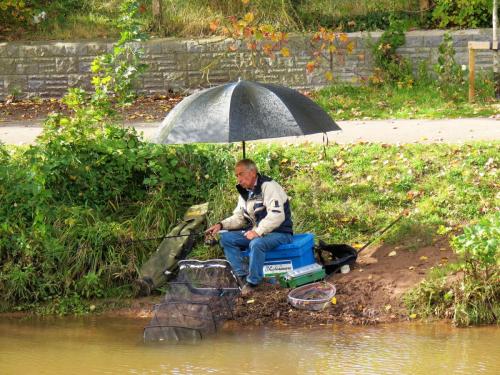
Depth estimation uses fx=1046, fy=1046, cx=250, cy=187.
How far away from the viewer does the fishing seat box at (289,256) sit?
9.59m

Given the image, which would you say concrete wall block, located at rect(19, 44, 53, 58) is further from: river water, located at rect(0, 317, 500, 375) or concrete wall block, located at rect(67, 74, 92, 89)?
river water, located at rect(0, 317, 500, 375)

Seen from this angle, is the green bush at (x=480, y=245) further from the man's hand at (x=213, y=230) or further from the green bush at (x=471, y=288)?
the man's hand at (x=213, y=230)

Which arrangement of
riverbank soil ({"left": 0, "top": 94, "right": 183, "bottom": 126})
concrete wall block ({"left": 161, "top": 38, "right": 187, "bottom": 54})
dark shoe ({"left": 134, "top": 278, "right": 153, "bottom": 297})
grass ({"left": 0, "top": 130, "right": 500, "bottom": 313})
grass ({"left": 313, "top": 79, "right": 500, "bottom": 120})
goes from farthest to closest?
concrete wall block ({"left": 161, "top": 38, "right": 187, "bottom": 54})
riverbank soil ({"left": 0, "top": 94, "right": 183, "bottom": 126})
grass ({"left": 313, "top": 79, "right": 500, "bottom": 120})
grass ({"left": 0, "top": 130, "right": 500, "bottom": 313})
dark shoe ({"left": 134, "top": 278, "right": 153, "bottom": 297})

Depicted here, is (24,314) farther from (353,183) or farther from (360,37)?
(360,37)

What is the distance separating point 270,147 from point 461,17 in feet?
19.6

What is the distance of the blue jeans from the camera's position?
9.45 meters

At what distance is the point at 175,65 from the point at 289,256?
824cm

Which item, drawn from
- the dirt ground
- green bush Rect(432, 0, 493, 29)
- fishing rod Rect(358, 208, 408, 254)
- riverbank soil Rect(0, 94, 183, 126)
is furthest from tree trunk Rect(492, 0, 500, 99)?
the dirt ground

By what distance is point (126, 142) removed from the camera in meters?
11.4

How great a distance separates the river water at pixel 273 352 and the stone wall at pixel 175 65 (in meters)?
8.28

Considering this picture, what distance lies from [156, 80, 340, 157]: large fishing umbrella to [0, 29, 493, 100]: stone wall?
23.3 ft

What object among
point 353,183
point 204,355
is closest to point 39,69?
point 353,183

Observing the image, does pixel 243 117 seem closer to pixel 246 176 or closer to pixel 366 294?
pixel 246 176

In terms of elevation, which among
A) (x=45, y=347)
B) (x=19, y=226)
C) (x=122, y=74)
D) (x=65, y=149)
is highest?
(x=122, y=74)
